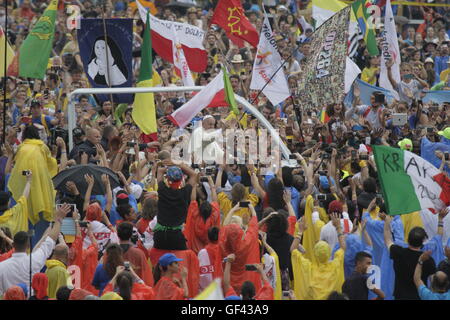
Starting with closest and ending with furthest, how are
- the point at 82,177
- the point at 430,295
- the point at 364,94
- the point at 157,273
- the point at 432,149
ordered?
the point at 430,295 → the point at 157,273 → the point at 82,177 → the point at 432,149 → the point at 364,94

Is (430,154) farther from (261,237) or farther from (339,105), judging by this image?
(261,237)

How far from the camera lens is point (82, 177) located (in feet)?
46.4

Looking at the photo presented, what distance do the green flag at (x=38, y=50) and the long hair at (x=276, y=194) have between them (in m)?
5.98

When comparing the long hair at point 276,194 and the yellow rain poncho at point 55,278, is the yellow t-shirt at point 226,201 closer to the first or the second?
the long hair at point 276,194

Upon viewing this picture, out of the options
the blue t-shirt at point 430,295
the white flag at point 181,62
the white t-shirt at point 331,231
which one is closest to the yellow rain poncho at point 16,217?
the white t-shirt at point 331,231

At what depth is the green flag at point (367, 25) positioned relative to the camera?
20703mm

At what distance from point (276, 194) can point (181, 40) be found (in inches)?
253

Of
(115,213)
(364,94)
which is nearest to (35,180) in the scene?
(115,213)

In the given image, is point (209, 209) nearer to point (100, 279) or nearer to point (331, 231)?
point (331, 231)

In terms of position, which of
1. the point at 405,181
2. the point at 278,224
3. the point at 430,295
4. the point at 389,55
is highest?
the point at 389,55

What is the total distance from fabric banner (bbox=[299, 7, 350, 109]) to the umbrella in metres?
4.16

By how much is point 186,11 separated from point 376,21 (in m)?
6.87

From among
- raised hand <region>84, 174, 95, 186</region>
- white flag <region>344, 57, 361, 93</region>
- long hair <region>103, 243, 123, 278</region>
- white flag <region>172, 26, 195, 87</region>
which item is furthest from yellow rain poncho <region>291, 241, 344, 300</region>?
white flag <region>172, 26, 195, 87</region>

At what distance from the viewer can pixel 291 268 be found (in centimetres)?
1249
